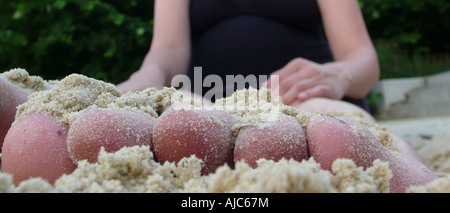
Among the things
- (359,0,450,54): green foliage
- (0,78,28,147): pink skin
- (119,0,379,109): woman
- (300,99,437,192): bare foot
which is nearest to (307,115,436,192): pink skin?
(300,99,437,192): bare foot

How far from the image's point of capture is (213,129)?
45 centimetres

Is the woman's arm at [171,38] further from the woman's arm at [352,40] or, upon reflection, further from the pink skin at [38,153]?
the pink skin at [38,153]

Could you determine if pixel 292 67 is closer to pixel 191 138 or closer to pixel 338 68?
pixel 338 68

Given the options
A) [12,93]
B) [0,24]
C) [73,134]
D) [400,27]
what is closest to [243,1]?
[12,93]

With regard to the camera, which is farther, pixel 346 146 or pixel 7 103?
pixel 7 103

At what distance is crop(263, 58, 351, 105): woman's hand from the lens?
1329mm

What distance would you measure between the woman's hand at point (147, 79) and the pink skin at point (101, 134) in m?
0.77

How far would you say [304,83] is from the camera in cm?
133

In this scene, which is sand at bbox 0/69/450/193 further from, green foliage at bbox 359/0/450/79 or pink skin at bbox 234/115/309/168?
green foliage at bbox 359/0/450/79

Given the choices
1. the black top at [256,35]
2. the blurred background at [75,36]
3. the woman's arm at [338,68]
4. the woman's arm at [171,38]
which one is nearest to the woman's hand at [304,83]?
the woman's arm at [338,68]

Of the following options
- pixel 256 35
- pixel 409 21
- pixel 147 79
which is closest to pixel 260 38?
pixel 256 35

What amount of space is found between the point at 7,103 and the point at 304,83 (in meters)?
0.95

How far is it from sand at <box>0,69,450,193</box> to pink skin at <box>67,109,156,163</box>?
0.02 meters
